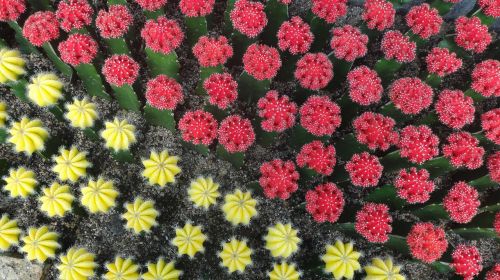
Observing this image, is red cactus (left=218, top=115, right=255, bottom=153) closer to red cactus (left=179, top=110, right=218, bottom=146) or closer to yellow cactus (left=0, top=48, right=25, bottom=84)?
red cactus (left=179, top=110, right=218, bottom=146)

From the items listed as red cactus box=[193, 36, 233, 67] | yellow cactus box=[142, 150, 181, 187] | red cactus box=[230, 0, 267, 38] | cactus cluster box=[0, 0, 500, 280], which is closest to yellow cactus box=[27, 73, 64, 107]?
cactus cluster box=[0, 0, 500, 280]

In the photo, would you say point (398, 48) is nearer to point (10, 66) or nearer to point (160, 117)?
point (160, 117)

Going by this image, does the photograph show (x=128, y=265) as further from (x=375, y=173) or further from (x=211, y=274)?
(x=375, y=173)

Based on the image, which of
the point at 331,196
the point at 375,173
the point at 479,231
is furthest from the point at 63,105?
the point at 479,231

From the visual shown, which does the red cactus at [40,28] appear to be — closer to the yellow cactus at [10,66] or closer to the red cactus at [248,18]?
the yellow cactus at [10,66]

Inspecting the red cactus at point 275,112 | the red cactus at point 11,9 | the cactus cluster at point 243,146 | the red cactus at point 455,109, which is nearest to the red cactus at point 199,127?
the cactus cluster at point 243,146

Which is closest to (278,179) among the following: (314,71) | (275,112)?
(275,112)
